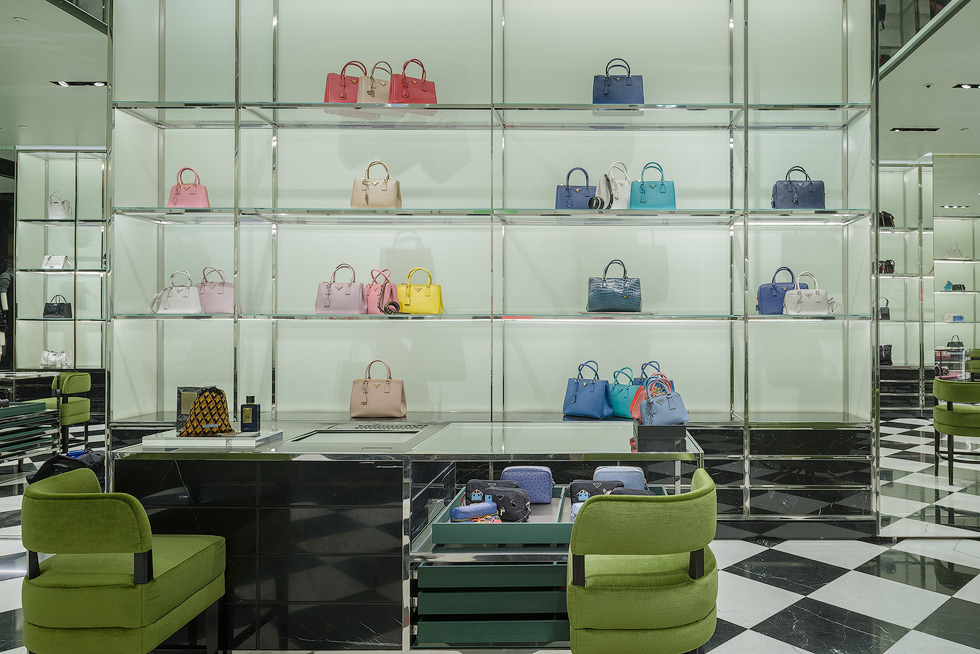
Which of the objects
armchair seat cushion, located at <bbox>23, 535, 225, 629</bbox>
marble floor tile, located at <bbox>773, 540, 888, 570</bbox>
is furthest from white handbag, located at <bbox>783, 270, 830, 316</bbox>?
armchair seat cushion, located at <bbox>23, 535, 225, 629</bbox>

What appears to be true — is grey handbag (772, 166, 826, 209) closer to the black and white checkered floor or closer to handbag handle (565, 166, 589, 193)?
handbag handle (565, 166, 589, 193)

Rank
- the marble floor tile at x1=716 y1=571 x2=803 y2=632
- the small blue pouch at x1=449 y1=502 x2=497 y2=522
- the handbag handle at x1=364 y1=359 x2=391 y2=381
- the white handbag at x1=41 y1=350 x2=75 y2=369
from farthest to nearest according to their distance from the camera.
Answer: the white handbag at x1=41 y1=350 x2=75 y2=369, the handbag handle at x1=364 y1=359 x2=391 y2=381, the marble floor tile at x1=716 y1=571 x2=803 y2=632, the small blue pouch at x1=449 y1=502 x2=497 y2=522

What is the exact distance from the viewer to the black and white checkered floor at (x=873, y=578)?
2727mm

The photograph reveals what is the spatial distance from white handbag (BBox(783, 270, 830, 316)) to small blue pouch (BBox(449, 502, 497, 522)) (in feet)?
8.94

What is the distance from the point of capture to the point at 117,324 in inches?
163

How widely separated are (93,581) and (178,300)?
2.58 metres

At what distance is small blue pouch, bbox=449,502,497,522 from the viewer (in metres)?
2.31

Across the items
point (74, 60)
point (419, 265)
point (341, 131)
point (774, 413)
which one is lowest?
point (774, 413)

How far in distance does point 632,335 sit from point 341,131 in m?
2.47

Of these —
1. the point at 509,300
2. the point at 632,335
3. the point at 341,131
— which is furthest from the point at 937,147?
the point at 341,131

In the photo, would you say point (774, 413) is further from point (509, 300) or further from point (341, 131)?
point (341, 131)

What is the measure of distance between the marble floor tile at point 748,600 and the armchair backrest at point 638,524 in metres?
1.44

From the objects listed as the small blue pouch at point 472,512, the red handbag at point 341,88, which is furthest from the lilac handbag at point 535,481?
the red handbag at point 341,88

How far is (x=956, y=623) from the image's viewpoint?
2855 millimetres
